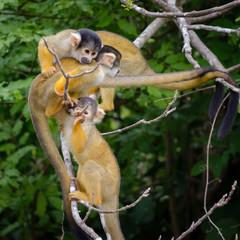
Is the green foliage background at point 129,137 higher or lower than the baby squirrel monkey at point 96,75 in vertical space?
lower

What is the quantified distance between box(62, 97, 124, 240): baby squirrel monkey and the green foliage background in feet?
2.35

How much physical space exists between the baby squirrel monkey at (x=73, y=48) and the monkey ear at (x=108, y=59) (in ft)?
0.30

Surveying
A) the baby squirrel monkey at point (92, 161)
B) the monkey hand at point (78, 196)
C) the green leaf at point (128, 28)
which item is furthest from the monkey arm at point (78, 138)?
the green leaf at point (128, 28)

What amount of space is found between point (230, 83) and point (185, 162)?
4.10m

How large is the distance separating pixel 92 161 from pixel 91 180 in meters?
0.19

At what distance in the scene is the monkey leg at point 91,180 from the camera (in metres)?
3.57

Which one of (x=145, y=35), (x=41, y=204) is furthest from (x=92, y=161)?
(x=41, y=204)

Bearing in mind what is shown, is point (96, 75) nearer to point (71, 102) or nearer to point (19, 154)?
point (71, 102)

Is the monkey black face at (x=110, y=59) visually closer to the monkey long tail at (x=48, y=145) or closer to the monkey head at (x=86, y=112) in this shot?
the monkey head at (x=86, y=112)

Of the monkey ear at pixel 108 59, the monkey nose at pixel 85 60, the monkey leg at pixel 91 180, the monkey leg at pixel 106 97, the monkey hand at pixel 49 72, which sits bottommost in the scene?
the monkey leg at pixel 91 180

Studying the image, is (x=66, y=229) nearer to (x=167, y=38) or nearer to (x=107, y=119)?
(x=107, y=119)

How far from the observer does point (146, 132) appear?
18.8 feet

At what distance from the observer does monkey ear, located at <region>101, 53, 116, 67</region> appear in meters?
3.73

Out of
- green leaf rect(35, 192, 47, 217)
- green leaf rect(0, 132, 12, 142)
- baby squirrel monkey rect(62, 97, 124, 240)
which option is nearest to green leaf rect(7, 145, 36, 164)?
green leaf rect(0, 132, 12, 142)
